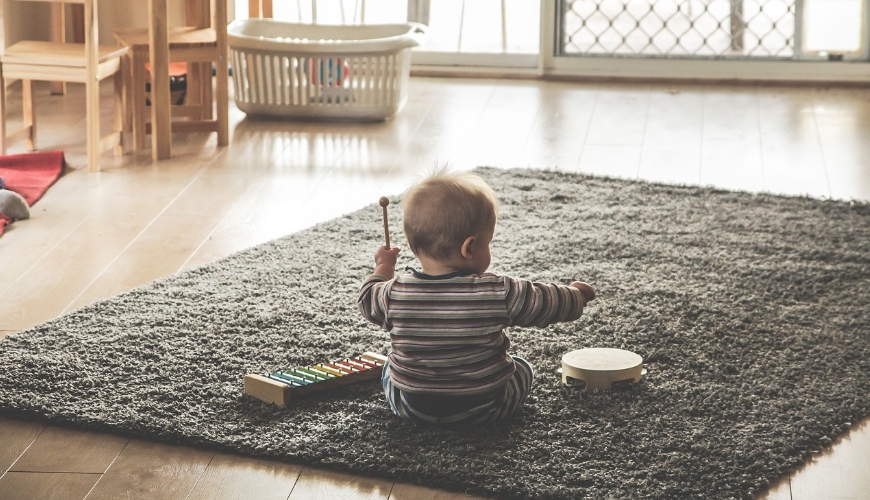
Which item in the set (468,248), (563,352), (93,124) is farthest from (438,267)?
(93,124)

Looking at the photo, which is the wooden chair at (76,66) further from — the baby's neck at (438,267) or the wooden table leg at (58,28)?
the baby's neck at (438,267)

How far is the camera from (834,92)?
4246 mm

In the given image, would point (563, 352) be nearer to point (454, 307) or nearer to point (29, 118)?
point (454, 307)

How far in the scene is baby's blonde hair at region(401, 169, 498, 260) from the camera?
1.58m

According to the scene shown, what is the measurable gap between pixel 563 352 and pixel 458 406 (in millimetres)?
369

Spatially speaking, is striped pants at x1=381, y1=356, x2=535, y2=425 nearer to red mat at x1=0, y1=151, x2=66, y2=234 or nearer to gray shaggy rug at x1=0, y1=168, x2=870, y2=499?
gray shaggy rug at x1=0, y1=168, x2=870, y2=499

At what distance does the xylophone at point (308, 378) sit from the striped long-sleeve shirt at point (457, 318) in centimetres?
18

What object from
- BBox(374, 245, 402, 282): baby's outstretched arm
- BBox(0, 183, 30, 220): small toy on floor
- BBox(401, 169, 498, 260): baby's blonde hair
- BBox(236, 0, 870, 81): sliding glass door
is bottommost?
BBox(0, 183, 30, 220): small toy on floor

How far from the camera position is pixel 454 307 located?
160cm

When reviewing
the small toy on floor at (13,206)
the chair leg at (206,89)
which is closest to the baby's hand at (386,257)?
the small toy on floor at (13,206)

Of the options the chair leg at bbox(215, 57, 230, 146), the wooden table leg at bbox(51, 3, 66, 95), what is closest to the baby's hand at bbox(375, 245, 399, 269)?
the chair leg at bbox(215, 57, 230, 146)

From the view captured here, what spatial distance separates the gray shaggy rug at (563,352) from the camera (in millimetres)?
1589

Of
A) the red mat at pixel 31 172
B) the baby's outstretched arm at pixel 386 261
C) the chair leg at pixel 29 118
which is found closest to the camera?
the baby's outstretched arm at pixel 386 261

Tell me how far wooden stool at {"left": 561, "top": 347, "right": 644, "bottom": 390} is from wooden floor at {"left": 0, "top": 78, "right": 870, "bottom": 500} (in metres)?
0.33
